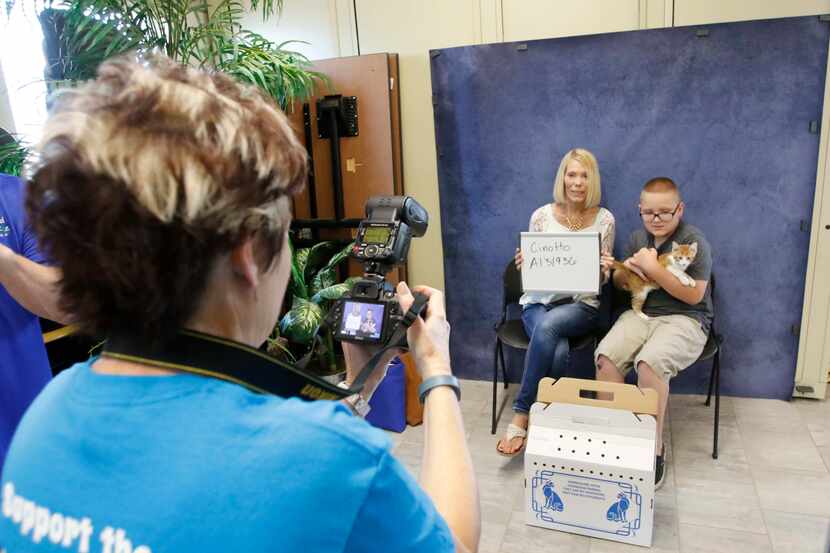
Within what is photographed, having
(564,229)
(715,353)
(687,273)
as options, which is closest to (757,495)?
(715,353)

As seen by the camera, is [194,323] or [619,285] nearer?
[194,323]

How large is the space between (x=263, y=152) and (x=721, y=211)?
2621 millimetres

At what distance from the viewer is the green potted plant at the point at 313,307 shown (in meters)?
2.60

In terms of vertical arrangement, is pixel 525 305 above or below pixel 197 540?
below

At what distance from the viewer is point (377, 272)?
3.34 ft

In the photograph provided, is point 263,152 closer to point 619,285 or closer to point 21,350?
point 21,350

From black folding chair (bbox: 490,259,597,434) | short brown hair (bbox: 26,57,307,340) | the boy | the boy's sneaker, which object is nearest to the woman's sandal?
black folding chair (bbox: 490,259,597,434)

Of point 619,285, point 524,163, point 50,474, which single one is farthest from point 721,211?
point 50,474

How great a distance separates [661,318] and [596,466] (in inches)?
32.7

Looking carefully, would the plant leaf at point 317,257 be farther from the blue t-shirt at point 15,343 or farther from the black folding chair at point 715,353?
the black folding chair at point 715,353

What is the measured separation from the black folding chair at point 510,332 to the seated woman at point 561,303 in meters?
0.04

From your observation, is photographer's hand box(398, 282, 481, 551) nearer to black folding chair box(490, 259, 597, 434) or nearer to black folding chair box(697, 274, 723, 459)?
black folding chair box(490, 259, 597, 434)

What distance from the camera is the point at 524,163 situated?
2812 millimetres

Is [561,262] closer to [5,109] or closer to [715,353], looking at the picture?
[715,353]
